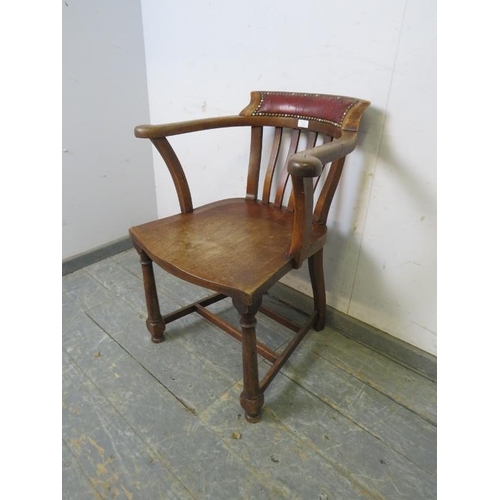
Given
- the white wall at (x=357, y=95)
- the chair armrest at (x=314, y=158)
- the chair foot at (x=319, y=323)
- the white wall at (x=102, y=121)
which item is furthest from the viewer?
the white wall at (x=102, y=121)

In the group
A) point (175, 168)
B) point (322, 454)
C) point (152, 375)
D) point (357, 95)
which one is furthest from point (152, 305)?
point (357, 95)

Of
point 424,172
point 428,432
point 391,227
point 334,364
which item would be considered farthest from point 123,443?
point 424,172

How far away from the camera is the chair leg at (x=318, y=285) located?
1.09 m

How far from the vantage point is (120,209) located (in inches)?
66.9

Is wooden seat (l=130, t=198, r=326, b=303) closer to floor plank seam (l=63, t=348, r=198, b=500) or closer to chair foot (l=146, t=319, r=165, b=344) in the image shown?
chair foot (l=146, t=319, r=165, b=344)

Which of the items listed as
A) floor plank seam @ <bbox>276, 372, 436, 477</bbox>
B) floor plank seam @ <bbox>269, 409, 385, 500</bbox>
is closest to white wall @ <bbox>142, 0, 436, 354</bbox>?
floor plank seam @ <bbox>276, 372, 436, 477</bbox>

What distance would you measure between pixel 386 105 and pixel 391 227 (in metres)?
0.35

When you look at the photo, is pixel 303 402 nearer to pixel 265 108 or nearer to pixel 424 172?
pixel 424 172

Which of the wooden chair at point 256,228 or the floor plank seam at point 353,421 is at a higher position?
the wooden chair at point 256,228

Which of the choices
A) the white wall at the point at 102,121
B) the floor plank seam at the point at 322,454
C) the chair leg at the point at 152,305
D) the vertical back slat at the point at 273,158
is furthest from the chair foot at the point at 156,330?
the white wall at the point at 102,121

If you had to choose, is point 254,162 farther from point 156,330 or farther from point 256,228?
point 156,330

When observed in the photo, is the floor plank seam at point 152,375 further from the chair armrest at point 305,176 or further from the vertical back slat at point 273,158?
the vertical back slat at point 273,158

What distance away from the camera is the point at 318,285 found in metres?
1.15
